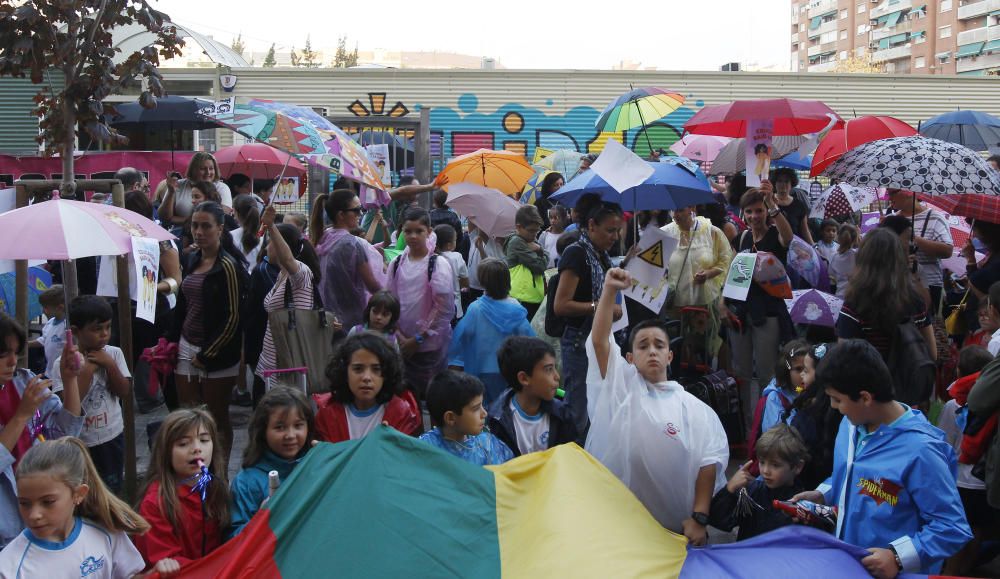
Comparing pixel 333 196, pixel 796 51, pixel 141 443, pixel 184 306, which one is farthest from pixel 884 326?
pixel 796 51

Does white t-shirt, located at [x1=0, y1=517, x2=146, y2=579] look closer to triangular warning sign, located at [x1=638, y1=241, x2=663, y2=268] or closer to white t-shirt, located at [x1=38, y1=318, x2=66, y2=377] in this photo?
white t-shirt, located at [x1=38, y1=318, x2=66, y2=377]

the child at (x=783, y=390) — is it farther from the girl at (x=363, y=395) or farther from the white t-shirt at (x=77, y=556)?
the white t-shirt at (x=77, y=556)

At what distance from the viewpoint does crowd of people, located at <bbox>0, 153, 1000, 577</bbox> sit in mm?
3703

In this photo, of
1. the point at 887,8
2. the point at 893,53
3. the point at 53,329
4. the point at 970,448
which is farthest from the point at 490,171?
the point at 887,8

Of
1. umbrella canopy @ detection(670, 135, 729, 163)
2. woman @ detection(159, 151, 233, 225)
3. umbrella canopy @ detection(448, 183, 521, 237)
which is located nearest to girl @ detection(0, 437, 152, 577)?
woman @ detection(159, 151, 233, 225)

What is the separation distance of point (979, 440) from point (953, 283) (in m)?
5.66

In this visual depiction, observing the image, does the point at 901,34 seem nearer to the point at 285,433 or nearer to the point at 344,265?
the point at 344,265

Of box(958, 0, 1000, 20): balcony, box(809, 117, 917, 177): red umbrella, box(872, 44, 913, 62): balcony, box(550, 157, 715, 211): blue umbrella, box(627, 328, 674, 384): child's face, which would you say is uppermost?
box(958, 0, 1000, 20): balcony

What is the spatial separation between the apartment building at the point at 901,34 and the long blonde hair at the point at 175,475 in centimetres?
7631

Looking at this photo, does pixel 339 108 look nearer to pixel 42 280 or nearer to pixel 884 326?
pixel 42 280

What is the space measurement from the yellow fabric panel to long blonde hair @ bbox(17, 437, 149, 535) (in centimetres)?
140

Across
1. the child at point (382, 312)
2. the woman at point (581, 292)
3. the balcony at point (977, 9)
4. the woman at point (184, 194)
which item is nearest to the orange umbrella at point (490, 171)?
the woman at point (184, 194)

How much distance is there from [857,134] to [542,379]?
16.9 feet

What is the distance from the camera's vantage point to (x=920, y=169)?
645cm
